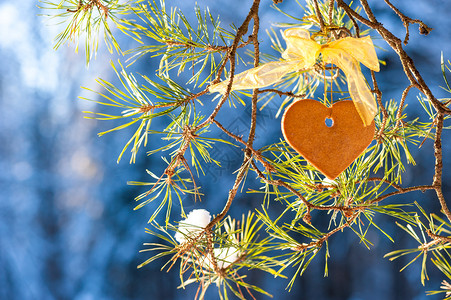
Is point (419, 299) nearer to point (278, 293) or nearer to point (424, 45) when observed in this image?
point (278, 293)

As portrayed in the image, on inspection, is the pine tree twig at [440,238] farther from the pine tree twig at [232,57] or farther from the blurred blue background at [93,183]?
the blurred blue background at [93,183]

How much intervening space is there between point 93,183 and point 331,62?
0.78m

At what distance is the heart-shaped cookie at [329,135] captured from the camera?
0.37 metres

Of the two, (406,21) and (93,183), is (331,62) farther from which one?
(93,183)

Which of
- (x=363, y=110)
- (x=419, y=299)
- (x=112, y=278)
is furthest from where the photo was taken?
(x=112, y=278)

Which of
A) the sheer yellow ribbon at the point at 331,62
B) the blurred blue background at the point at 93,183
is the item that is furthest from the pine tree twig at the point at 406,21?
the blurred blue background at the point at 93,183

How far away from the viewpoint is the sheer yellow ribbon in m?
0.34

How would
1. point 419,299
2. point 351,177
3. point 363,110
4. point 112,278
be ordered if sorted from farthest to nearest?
point 112,278
point 419,299
point 351,177
point 363,110

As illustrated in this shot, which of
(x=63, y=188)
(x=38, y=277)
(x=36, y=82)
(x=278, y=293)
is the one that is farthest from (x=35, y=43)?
(x=278, y=293)

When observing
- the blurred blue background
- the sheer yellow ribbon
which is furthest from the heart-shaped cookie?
the blurred blue background

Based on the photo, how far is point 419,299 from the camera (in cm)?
88

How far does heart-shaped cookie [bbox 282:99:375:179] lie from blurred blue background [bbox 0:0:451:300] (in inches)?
22.2

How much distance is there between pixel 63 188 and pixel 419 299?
0.82 m

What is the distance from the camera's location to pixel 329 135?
375 mm
